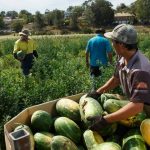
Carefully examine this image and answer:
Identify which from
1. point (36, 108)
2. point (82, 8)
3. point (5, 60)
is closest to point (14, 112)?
point (36, 108)

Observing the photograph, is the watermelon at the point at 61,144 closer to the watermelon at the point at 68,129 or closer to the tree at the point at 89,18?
the watermelon at the point at 68,129

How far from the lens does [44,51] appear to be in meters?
17.6

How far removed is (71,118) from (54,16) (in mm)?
85958

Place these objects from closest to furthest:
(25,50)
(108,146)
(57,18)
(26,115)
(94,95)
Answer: (108,146) < (26,115) < (94,95) < (25,50) < (57,18)

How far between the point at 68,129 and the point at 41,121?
0.30 metres

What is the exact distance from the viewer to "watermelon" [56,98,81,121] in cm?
450

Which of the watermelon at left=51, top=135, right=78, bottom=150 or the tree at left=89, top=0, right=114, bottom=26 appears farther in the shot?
the tree at left=89, top=0, right=114, bottom=26

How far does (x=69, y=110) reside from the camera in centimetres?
450

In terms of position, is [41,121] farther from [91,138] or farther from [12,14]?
[12,14]

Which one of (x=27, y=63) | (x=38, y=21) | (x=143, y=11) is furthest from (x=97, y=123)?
(x=38, y=21)

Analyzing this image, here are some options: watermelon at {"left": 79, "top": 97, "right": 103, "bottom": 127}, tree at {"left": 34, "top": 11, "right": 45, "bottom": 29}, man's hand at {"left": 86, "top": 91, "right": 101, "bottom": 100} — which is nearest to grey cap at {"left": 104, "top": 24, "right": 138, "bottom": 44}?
watermelon at {"left": 79, "top": 97, "right": 103, "bottom": 127}

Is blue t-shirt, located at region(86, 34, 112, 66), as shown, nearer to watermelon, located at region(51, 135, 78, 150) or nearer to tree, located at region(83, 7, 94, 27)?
watermelon, located at region(51, 135, 78, 150)

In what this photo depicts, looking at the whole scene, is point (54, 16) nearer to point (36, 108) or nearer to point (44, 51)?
point (44, 51)

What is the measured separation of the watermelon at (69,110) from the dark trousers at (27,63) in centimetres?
711
